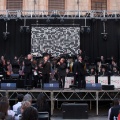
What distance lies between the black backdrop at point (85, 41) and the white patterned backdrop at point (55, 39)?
426mm

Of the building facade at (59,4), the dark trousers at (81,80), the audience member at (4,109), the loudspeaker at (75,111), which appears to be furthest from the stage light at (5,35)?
the audience member at (4,109)

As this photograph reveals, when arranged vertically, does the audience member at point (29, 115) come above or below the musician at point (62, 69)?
above

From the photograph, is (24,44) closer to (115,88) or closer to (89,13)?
(89,13)

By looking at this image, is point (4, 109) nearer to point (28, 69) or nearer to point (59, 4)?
point (28, 69)

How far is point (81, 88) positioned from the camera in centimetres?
1438

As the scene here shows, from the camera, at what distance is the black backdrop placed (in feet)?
71.8

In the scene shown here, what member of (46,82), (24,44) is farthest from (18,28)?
(46,82)

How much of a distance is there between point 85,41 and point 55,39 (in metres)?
2.07

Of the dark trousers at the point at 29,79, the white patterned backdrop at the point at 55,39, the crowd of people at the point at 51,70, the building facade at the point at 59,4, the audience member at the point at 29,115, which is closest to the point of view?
the audience member at the point at 29,115

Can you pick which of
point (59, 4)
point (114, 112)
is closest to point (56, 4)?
point (59, 4)

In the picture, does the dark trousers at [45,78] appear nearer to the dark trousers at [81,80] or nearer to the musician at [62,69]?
the musician at [62,69]

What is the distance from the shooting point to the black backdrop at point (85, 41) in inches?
861

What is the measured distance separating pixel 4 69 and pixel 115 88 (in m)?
5.64

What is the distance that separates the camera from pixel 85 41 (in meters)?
22.1
